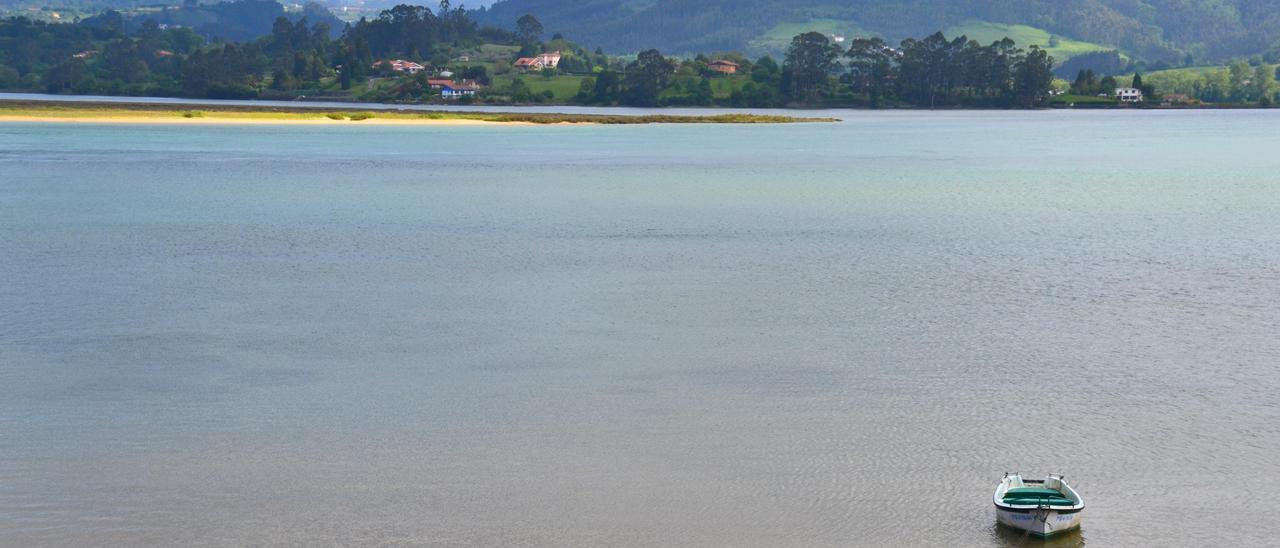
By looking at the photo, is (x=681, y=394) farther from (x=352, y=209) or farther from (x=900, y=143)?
(x=900, y=143)

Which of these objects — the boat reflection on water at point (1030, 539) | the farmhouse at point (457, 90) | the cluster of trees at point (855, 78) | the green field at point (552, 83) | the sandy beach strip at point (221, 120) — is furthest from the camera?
the green field at point (552, 83)

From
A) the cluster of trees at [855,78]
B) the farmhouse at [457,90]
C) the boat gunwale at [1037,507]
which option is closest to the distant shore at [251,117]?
the cluster of trees at [855,78]

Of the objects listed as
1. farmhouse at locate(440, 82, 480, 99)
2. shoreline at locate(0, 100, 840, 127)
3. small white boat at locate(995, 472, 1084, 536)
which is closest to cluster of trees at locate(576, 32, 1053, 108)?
farmhouse at locate(440, 82, 480, 99)

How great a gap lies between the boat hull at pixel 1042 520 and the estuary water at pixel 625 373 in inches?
7.6

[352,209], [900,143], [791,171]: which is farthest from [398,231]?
[900,143]

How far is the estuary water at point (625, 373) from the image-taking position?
44.8ft

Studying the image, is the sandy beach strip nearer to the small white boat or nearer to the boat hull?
the small white boat

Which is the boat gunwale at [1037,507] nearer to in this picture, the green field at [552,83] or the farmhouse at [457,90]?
the green field at [552,83]

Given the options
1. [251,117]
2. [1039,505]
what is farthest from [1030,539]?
[251,117]

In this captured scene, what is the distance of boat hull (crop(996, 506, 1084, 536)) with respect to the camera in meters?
12.8

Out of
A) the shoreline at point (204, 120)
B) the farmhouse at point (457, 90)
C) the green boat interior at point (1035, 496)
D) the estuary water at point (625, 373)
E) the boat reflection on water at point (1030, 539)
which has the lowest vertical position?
the boat reflection on water at point (1030, 539)

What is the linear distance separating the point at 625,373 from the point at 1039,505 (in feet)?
25.2

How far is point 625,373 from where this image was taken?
19422 mm

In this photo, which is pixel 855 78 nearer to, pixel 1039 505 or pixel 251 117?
pixel 251 117
